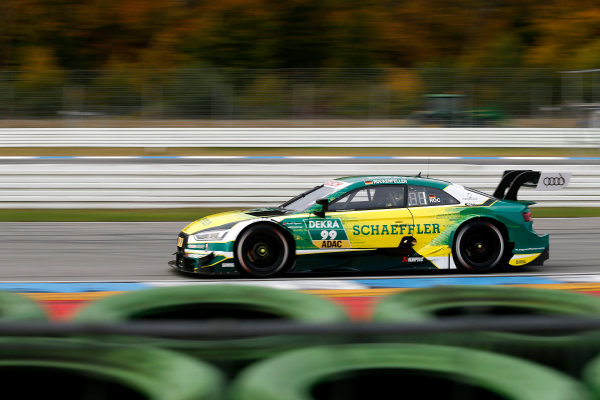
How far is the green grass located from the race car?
5.09 meters

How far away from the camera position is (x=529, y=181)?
9375 millimetres

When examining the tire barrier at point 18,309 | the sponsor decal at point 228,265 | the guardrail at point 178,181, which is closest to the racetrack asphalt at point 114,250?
the sponsor decal at point 228,265

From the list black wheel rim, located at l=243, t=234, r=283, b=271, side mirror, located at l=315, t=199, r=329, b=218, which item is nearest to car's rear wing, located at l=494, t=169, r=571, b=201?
side mirror, located at l=315, t=199, r=329, b=218

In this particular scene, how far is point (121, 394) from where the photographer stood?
9.98 ft

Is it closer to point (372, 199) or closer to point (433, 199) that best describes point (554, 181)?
point (433, 199)

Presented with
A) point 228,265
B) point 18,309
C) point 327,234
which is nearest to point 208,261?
point 228,265

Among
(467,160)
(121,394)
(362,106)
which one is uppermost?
(362,106)

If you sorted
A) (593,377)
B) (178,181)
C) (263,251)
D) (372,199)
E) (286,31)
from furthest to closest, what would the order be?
(286,31), (178,181), (372,199), (263,251), (593,377)

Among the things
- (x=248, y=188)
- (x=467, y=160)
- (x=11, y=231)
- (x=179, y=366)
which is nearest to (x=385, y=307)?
(x=179, y=366)

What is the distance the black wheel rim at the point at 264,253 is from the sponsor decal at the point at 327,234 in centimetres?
42

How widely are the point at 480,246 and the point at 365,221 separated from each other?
1.48 metres

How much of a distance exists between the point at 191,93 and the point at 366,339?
2017 cm

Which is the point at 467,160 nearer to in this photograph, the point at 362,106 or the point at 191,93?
the point at 362,106

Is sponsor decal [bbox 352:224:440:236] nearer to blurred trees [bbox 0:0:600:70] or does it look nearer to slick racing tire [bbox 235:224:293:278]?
slick racing tire [bbox 235:224:293:278]
